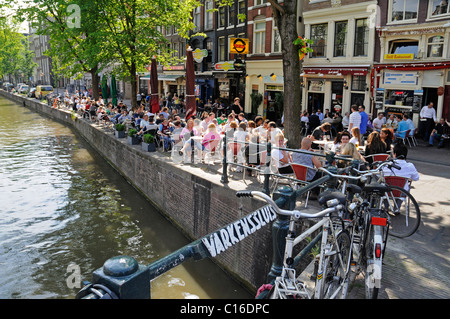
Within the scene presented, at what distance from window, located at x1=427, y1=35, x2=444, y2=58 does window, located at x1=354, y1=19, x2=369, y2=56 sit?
9.62 ft

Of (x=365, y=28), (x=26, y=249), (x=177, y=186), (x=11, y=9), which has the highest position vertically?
(x=11, y=9)

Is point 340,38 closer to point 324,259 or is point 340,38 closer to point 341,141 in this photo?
point 341,141

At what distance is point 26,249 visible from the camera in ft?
28.0

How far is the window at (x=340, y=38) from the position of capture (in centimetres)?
1938

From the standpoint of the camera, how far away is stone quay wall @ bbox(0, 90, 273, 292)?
6.42 meters

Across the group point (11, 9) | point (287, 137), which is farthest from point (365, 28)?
point (11, 9)

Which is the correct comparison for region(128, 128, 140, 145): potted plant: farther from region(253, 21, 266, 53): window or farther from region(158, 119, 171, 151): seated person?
region(253, 21, 266, 53): window

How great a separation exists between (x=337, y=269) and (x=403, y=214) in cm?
329

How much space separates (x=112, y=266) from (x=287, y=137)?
790 centimetres

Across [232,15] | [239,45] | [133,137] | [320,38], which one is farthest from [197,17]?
[133,137]

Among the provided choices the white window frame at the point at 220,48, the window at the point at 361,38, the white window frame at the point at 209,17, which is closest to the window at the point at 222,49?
the white window frame at the point at 220,48

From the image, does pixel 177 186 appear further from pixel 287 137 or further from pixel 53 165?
pixel 53 165

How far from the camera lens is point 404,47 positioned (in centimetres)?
1688

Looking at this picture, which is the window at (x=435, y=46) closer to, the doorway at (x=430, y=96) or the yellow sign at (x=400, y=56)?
the yellow sign at (x=400, y=56)
